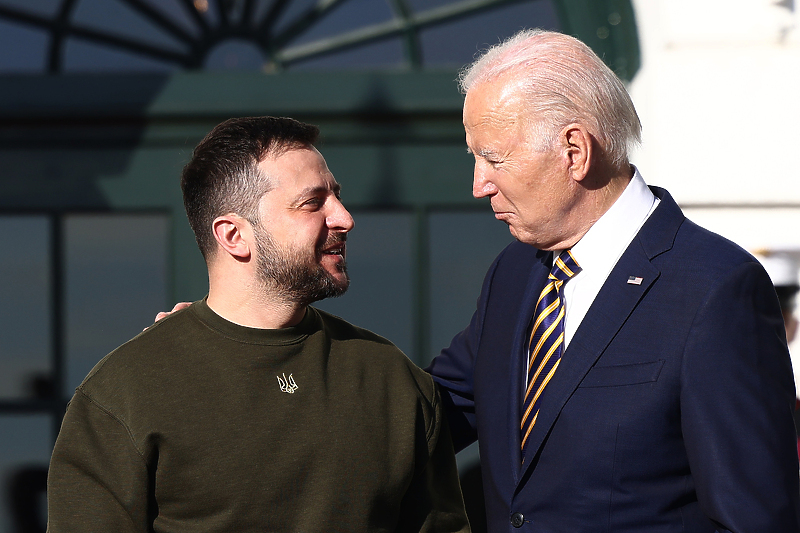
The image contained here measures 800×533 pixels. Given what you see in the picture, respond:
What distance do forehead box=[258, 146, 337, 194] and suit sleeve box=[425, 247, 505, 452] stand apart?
49cm

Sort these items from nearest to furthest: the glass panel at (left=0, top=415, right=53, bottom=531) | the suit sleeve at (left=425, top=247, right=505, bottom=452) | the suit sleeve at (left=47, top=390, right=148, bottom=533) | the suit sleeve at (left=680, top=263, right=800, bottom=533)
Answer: the suit sleeve at (left=680, top=263, right=800, bottom=533) → the suit sleeve at (left=47, top=390, right=148, bottom=533) → the suit sleeve at (left=425, top=247, right=505, bottom=452) → the glass panel at (left=0, top=415, right=53, bottom=531)

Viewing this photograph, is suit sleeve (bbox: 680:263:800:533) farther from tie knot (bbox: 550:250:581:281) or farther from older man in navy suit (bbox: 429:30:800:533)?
tie knot (bbox: 550:250:581:281)

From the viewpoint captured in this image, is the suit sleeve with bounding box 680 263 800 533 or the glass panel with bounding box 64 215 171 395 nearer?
the suit sleeve with bounding box 680 263 800 533

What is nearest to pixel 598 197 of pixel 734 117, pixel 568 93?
pixel 568 93

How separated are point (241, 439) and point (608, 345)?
76 cm

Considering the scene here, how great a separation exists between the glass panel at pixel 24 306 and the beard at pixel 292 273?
199cm

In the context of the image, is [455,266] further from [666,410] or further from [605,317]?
[666,410]

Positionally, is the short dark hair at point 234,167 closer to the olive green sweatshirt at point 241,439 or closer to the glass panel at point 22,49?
the olive green sweatshirt at point 241,439

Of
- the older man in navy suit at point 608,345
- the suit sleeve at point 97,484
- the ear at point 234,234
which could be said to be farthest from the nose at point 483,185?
the suit sleeve at point 97,484

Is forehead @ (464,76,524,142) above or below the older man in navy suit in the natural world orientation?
above

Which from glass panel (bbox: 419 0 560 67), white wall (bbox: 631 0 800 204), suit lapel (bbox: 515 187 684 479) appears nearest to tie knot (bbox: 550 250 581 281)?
suit lapel (bbox: 515 187 684 479)

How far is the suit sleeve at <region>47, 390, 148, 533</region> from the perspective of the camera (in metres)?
1.60

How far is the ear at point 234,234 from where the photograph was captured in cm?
188

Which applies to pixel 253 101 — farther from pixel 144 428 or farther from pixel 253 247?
pixel 144 428
